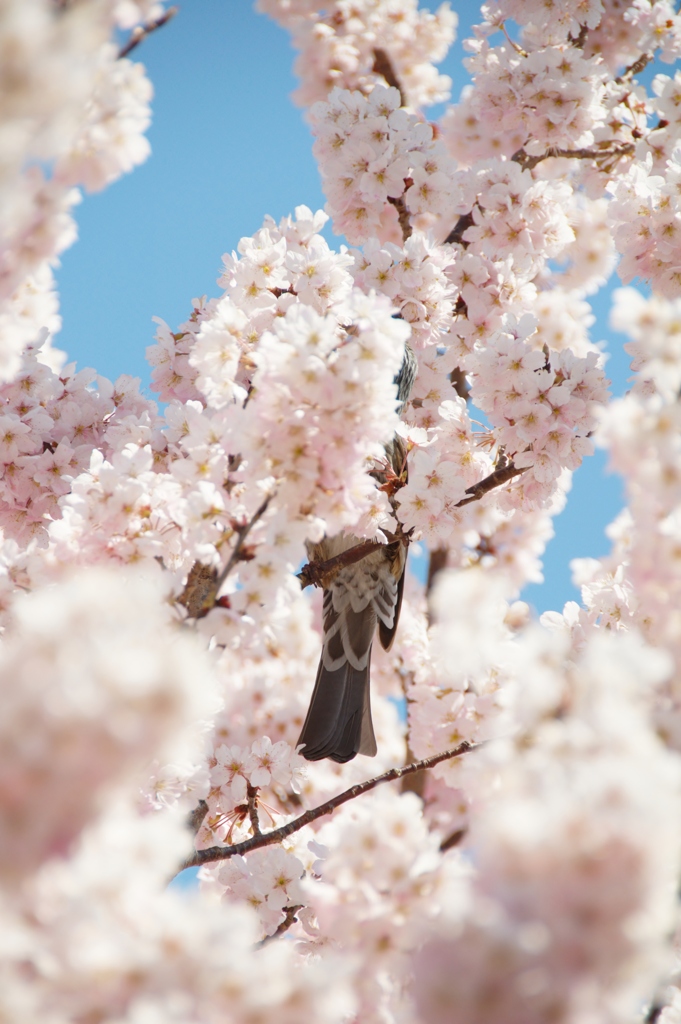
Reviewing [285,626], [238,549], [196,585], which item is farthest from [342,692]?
[238,549]

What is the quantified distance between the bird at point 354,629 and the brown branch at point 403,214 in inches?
19.2

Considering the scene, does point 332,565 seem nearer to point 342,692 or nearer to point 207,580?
point 342,692

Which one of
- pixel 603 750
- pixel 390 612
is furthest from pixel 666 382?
pixel 390 612

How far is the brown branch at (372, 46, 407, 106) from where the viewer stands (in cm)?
539

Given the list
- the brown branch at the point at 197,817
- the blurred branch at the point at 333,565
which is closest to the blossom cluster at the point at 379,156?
the blurred branch at the point at 333,565

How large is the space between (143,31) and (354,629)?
289 centimetres

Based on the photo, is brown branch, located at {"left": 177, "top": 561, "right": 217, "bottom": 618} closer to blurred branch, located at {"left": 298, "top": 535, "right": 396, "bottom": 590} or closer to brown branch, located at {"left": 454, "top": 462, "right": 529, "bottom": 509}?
blurred branch, located at {"left": 298, "top": 535, "right": 396, "bottom": 590}

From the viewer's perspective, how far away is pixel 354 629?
12.9 feet

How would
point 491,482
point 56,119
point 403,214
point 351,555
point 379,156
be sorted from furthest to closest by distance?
point 403,214 < point 379,156 < point 491,482 < point 351,555 < point 56,119

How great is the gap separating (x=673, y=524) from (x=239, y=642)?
0.71 metres

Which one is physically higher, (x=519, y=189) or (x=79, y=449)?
(x=519, y=189)

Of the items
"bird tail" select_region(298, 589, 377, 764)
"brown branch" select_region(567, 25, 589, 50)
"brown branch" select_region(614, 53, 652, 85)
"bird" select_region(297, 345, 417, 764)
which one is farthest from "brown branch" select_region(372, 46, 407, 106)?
"bird tail" select_region(298, 589, 377, 764)

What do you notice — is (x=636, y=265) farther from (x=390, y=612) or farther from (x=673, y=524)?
(x=673, y=524)

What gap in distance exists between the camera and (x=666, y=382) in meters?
1.16
